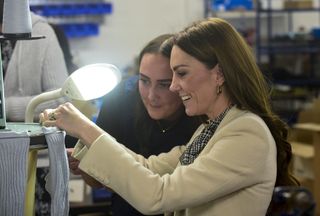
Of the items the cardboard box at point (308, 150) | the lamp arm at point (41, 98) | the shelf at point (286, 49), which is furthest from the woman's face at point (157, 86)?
the shelf at point (286, 49)

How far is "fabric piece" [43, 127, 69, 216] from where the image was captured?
134 cm

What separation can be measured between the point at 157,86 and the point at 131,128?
10.7 inches

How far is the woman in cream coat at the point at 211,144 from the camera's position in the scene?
1370mm

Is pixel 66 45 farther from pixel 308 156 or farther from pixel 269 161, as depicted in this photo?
pixel 308 156

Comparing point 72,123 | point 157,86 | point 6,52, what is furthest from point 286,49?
point 72,123

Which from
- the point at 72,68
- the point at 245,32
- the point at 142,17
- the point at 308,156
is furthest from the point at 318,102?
the point at 72,68

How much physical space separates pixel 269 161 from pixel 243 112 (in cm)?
13

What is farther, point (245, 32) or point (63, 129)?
point (245, 32)

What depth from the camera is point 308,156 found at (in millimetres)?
4023

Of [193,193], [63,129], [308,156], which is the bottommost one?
[308,156]

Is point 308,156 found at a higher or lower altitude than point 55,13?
lower

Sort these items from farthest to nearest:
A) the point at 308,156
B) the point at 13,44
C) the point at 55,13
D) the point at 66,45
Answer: the point at 55,13, the point at 308,156, the point at 66,45, the point at 13,44

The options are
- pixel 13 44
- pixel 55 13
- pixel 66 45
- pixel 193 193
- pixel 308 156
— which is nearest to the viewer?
pixel 193 193

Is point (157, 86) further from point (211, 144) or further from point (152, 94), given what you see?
point (211, 144)
